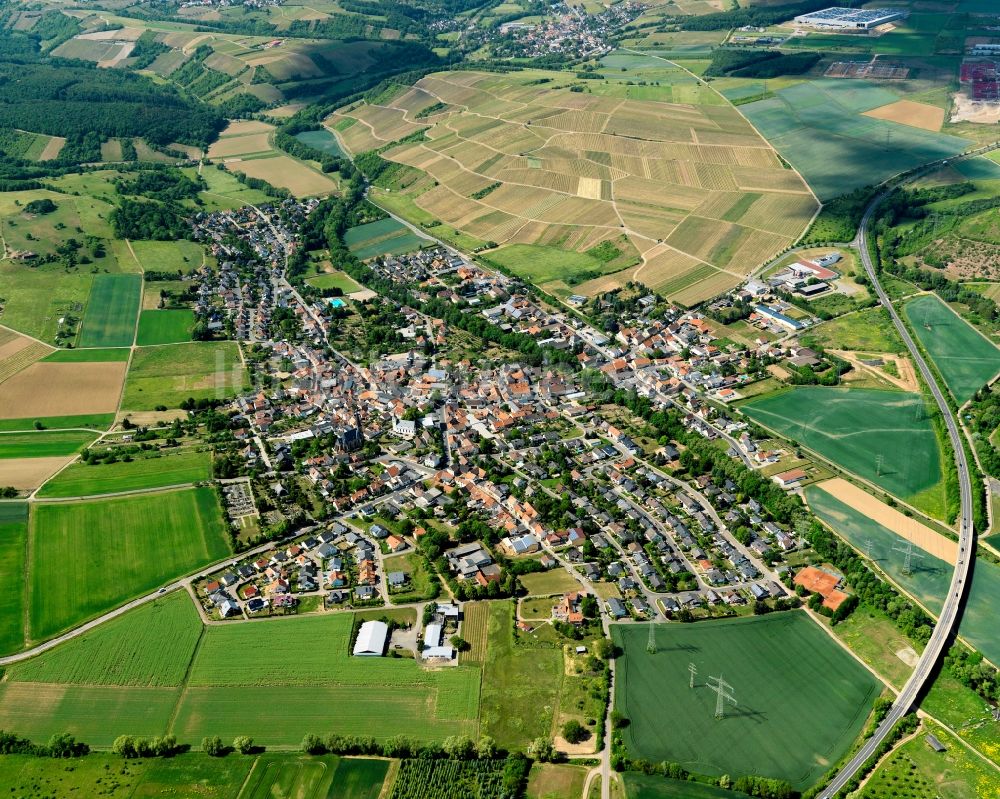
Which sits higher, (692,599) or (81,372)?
(692,599)

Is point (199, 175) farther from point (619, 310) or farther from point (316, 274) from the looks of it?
point (619, 310)

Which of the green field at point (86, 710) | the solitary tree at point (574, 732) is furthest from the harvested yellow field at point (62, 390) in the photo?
the solitary tree at point (574, 732)

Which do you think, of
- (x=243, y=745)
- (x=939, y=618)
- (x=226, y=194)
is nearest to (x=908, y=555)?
(x=939, y=618)

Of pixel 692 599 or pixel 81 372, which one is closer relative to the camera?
pixel 692 599

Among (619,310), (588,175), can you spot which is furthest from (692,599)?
(588,175)

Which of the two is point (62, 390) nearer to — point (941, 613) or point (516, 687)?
point (516, 687)

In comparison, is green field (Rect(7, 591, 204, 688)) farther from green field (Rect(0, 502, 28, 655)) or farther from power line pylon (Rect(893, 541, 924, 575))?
power line pylon (Rect(893, 541, 924, 575))
